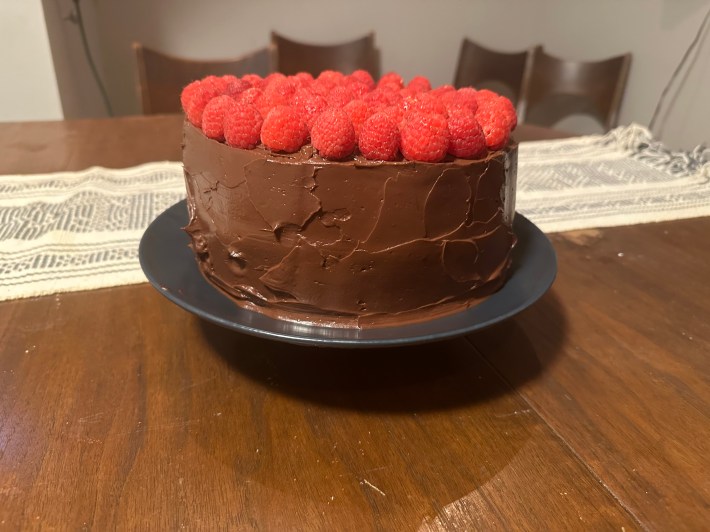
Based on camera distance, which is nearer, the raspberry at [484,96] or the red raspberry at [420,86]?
the raspberry at [484,96]

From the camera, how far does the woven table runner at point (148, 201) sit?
1.05 meters

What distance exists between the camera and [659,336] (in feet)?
2.95

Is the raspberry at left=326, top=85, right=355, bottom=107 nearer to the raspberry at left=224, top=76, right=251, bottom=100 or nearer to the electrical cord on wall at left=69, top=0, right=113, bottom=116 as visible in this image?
the raspberry at left=224, top=76, right=251, bottom=100

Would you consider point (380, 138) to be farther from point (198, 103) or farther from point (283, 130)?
point (198, 103)

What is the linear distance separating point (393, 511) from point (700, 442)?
1.28 feet

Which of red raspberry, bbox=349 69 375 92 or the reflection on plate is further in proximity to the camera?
red raspberry, bbox=349 69 375 92

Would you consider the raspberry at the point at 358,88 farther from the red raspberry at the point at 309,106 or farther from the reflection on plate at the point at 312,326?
the reflection on plate at the point at 312,326

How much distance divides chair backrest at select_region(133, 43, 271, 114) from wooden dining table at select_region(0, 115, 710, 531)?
1445mm

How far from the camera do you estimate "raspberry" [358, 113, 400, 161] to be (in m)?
0.71

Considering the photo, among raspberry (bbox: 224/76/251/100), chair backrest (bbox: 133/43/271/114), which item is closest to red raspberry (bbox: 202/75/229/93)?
raspberry (bbox: 224/76/251/100)

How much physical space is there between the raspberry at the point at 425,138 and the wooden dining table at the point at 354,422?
288 millimetres

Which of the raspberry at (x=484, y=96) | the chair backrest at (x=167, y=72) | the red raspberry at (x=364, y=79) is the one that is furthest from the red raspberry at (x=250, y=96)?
the chair backrest at (x=167, y=72)

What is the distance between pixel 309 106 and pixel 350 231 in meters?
0.19

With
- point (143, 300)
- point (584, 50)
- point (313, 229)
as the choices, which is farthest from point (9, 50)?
point (584, 50)
